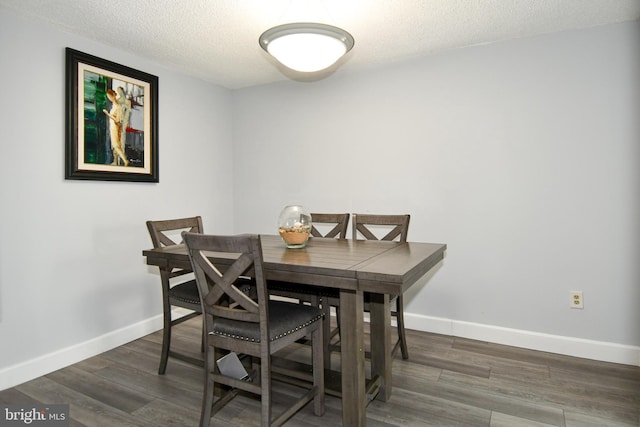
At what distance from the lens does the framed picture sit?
2.52 m

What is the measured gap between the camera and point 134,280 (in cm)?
299

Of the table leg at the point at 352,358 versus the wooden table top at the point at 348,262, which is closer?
the wooden table top at the point at 348,262

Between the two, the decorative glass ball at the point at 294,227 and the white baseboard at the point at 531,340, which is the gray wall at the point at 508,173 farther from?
the decorative glass ball at the point at 294,227

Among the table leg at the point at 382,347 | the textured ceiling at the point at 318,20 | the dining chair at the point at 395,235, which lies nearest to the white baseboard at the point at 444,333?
the dining chair at the point at 395,235

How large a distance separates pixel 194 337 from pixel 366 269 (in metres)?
2.01

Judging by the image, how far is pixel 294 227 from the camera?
2129 millimetres

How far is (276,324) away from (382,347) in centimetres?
67

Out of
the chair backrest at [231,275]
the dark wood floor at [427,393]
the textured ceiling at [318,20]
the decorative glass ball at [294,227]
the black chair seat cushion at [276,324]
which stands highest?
the textured ceiling at [318,20]

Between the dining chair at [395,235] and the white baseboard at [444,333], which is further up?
the dining chair at [395,235]

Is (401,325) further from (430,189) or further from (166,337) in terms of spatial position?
(166,337)

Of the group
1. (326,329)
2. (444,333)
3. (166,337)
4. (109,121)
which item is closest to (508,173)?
(444,333)

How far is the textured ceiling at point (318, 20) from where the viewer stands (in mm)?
2178

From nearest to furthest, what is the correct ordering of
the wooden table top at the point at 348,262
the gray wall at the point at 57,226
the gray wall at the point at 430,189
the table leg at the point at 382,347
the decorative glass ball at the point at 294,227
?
1. the wooden table top at the point at 348,262
2. the table leg at the point at 382,347
3. the decorative glass ball at the point at 294,227
4. the gray wall at the point at 57,226
5. the gray wall at the point at 430,189

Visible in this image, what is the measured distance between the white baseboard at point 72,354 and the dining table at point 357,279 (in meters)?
1.02
